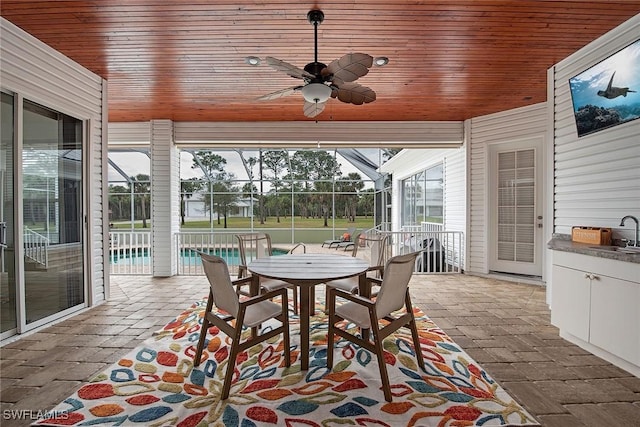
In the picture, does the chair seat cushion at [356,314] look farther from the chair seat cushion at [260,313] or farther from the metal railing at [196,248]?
the metal railing at [196,248]

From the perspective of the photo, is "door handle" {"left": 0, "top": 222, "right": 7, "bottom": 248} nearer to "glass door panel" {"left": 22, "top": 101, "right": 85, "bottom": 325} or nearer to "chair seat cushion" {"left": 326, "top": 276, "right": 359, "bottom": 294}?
"glass door panel" {"left": 22, "top": 101, "right": 85, "bottom": 325}

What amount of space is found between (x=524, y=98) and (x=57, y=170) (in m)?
6.06

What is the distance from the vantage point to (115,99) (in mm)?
4586

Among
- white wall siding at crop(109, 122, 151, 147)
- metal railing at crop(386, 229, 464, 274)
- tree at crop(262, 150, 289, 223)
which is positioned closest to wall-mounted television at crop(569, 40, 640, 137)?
metal railing at crop(386, 229, 464, 274)

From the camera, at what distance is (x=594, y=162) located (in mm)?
2973

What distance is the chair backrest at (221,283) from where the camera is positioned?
1.99m

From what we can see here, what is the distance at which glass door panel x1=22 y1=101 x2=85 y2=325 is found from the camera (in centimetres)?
300

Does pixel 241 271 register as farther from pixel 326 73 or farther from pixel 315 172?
pixel 315 172

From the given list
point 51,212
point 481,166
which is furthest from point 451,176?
point 51,212

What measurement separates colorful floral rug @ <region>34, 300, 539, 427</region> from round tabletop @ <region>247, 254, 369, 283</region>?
619mm

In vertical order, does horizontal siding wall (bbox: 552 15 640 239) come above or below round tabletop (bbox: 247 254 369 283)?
above

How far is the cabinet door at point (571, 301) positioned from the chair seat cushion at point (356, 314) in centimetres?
186

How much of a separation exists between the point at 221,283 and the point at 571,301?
292 cm

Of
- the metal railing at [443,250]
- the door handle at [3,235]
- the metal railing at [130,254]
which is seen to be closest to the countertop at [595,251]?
the metal railing at [443,250]
